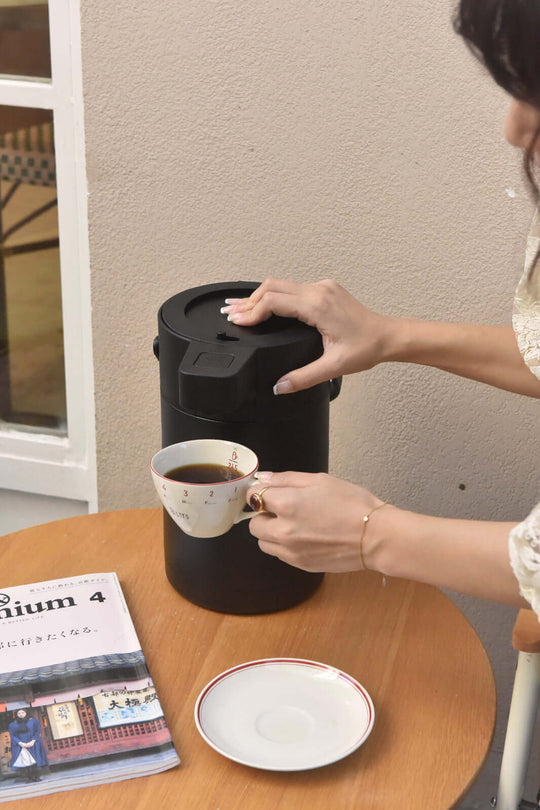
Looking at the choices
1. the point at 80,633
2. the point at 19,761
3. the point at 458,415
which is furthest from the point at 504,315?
the point at 19,761

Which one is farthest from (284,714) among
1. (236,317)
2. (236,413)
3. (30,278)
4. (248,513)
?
(30,278)

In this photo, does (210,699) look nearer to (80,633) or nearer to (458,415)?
(80,633)

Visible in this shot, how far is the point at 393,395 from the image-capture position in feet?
4.43

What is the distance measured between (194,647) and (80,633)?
0.13 meters

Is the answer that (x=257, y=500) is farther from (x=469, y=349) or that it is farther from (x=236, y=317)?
(x=469, y=349)

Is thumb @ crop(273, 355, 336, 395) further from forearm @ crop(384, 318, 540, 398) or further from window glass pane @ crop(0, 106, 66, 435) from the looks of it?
window glass pane @ crop(0, 106, 66, 435)

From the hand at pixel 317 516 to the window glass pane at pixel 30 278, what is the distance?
31.8 inches

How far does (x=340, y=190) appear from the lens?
126 cm

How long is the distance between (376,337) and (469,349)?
4.7 inches

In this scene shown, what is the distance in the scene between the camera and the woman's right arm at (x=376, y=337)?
102 cm

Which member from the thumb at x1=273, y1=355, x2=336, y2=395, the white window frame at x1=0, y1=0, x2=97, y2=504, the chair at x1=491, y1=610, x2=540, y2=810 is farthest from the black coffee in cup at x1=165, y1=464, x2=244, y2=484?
the white window frame at x1=0, y1=0, x2=97, y2=504

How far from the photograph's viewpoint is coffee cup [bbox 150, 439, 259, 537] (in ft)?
2.82

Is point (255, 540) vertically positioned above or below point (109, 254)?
below

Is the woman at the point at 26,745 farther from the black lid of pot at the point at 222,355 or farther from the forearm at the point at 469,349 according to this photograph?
the forearm at the point at 469,349
